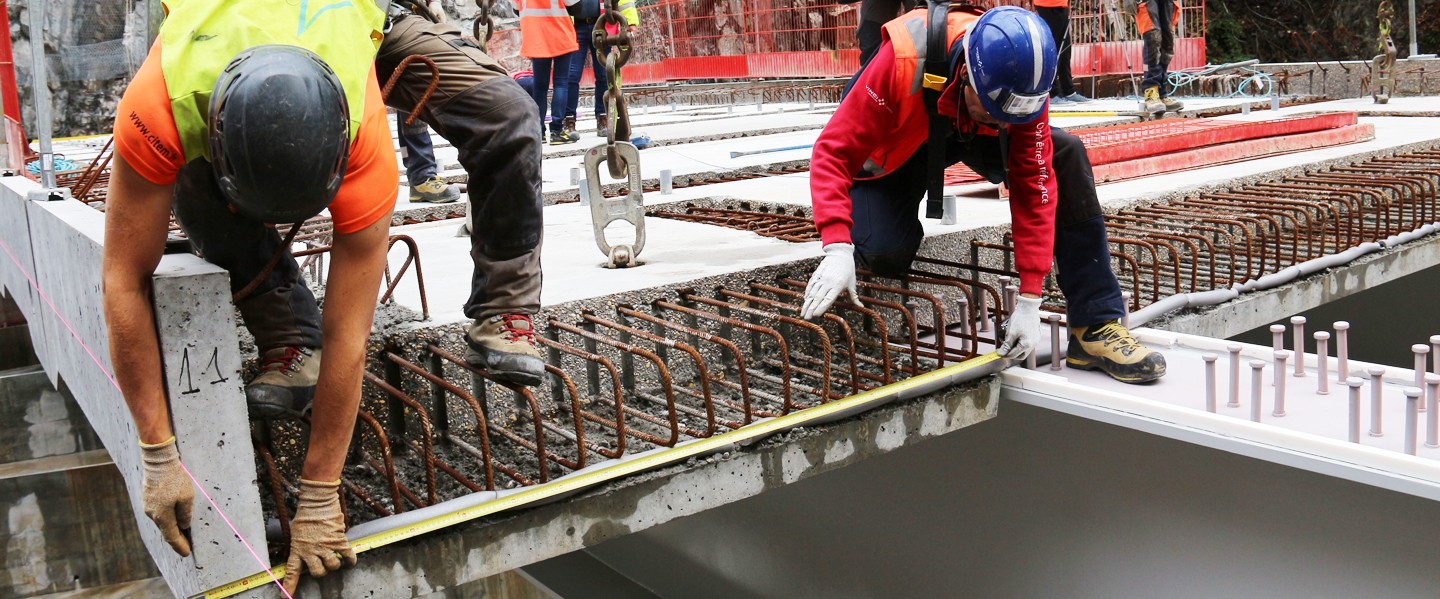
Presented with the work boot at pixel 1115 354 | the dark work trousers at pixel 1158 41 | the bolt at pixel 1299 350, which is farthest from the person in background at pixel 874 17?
the dark work trousers at pixel 1158 41

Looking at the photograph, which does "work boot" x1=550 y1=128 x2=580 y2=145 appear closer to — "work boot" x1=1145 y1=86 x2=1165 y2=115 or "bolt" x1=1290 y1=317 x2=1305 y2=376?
"work boot" x1=1145 y1=86 x2=1165 y2=115

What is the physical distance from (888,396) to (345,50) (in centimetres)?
174

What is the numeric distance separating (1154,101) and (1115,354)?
690cm

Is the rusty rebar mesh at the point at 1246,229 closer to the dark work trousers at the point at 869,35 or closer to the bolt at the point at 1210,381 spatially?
the bolt at the point at 1210,381

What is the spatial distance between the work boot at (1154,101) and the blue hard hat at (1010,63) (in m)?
6.99

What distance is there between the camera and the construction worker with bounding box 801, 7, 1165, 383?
9.77 ft

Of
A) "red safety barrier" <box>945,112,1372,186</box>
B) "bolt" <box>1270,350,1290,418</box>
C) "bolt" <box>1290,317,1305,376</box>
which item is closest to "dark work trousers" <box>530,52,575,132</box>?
"red safety barrier" <box>945,112,1372,186</box>

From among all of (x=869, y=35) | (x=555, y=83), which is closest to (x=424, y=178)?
(x=869, y=35)

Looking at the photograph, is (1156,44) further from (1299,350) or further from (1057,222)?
(1057,222)

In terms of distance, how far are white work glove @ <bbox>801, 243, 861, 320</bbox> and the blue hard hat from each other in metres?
0.53

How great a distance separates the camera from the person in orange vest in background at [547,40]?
26.6 feet

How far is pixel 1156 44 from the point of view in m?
9.37

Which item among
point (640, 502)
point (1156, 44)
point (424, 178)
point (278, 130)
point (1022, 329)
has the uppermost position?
point (1156, 44)

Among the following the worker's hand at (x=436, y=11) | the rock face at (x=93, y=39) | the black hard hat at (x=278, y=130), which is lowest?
the black hard hat at (x=278, y=130)
